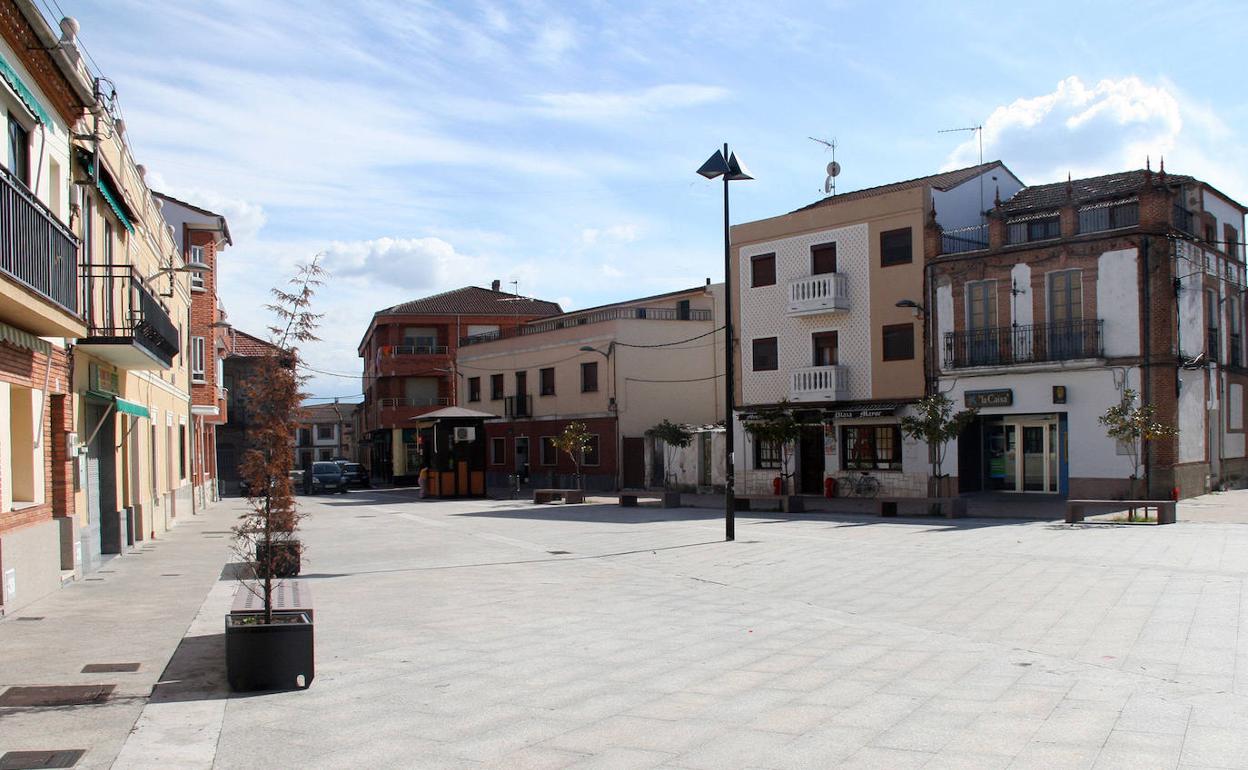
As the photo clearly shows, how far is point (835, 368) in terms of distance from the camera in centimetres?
3281

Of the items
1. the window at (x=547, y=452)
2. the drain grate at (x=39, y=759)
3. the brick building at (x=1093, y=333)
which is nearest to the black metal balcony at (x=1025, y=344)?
the brick building at (x=1093, y=333)

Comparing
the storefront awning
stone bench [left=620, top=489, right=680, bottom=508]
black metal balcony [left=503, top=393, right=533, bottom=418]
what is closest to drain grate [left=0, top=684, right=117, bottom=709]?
the storefront awning

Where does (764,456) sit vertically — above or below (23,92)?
below

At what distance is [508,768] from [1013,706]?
341 cm

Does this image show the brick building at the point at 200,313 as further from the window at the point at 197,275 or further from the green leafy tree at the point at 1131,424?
the green leafy tree at the point at 1131,424

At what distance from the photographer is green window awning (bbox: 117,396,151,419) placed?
17673 millimetres

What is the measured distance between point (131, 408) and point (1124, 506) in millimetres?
18982

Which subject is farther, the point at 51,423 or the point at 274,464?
the point at 51,423

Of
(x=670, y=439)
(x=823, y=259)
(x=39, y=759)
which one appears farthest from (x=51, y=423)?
(x=823, y=259)

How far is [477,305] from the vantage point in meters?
67.1

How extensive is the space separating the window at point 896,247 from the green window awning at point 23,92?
79.8 feet

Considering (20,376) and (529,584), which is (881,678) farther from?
(20,376)

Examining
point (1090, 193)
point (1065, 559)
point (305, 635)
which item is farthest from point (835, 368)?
point (305, 635)

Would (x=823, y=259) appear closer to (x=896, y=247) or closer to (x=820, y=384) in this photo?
→ (x=896, y=247)
